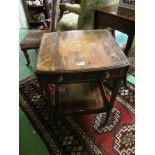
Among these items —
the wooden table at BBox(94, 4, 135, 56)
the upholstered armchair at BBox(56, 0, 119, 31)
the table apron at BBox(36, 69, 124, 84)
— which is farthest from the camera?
the upholstered armchair at BBox(56, 0, 119, 31)

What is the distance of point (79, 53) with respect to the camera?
1.14m

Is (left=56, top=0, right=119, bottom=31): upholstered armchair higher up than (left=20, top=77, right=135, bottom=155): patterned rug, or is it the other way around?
(left=56, top=0, right=119, bottom=31): upholstered armchair

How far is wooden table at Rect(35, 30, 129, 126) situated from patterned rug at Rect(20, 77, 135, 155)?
25cm

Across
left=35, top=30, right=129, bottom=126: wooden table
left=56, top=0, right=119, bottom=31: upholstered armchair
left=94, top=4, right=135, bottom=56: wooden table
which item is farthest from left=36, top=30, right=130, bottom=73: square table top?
left=56, top=0, right=119, bottom=31: upholstered armchair

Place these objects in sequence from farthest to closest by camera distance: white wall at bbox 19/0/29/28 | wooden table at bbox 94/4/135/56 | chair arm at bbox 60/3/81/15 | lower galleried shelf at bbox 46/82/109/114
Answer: white wall at bbox 19/0/29/28, chair arm at bbox 60/3/81/15, wooden table at bbox 94/4/135/56, lower galleried shelf at bbox 46/82/109/114

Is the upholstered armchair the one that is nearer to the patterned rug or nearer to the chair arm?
the chair arm

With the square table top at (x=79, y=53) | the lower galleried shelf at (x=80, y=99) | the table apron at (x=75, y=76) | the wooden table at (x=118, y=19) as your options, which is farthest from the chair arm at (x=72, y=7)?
the table apron at (x=75, y=76)

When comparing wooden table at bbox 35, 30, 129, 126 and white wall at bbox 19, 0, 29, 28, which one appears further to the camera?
white wall at bbox 19, 0, 29, 28

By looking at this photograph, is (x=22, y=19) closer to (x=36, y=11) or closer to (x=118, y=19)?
(x=36, y=11)

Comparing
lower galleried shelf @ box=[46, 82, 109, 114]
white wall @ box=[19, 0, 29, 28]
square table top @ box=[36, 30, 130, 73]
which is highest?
white wall @ box=[19, 0, 29, 28]

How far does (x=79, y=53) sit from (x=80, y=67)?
18 cm

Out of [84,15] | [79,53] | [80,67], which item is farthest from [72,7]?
[80,67]

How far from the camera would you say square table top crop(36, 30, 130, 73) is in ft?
3.32
